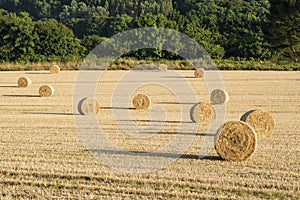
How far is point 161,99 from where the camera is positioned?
23.0 m

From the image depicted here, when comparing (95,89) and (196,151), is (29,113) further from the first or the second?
(95,89)

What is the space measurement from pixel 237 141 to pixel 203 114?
16.9 feet

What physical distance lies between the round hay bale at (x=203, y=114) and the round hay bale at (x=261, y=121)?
7.74 feet

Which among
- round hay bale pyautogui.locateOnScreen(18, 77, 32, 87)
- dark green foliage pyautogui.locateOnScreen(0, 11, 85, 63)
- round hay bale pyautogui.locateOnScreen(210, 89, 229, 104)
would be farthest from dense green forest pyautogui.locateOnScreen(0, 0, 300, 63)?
round hay bale pyautogui.locateOnScreen(210, 89, 229, 104)

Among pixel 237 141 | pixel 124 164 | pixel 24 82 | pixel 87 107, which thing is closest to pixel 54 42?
pixel 24 82

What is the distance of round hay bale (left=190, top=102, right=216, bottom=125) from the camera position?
1481 cm

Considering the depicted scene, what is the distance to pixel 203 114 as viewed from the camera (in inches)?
584

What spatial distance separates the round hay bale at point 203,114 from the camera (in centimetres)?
1481

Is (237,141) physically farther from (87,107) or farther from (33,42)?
(33,42)

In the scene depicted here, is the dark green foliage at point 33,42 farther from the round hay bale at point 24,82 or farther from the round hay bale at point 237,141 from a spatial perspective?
the round hay bale at point 237,141

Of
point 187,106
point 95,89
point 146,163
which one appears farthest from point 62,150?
point 95,89

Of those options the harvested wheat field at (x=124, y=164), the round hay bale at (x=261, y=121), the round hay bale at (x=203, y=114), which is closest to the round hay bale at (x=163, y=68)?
the harvested wheat field at (x=124, y=164)

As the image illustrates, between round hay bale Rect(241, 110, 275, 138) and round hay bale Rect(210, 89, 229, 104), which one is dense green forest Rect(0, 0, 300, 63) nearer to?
round hay bale Rect(210, 89, 229, 104)

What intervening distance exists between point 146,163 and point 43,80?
85.3ft
